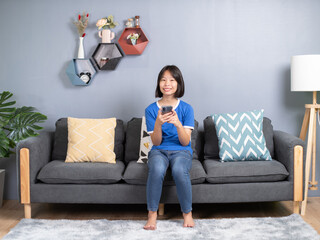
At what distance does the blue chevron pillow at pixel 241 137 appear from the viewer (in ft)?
10.3

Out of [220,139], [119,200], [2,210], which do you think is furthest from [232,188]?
[2,210]

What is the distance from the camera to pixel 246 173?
293 centimetres

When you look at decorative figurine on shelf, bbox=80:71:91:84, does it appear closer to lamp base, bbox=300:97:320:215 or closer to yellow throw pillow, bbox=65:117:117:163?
yellow throw pillow, bbox=65:117:117:163

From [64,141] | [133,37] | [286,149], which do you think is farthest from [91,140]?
[286,149]

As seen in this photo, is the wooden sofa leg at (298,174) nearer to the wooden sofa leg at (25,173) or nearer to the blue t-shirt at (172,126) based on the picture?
the blue t-shirt at (172,126)

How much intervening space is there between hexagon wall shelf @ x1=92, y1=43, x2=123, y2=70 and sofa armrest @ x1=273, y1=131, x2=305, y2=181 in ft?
5.29

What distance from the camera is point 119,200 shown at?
293 cm

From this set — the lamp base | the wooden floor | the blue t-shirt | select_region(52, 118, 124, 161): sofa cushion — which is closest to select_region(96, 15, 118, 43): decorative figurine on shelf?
select_region(52, 118, 124, 161): sofa cushion

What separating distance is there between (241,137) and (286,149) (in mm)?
363

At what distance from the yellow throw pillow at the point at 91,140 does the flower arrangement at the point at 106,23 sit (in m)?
0.91

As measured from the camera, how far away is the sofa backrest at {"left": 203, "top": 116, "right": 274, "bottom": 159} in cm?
335

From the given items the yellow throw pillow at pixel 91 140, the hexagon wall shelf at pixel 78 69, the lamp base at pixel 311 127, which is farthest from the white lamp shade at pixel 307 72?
the hexagon wall shelf at pixel 78 69

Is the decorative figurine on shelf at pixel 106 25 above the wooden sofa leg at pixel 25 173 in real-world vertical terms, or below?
above

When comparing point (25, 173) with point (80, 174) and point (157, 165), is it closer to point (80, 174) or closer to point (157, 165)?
point (80, 174)
